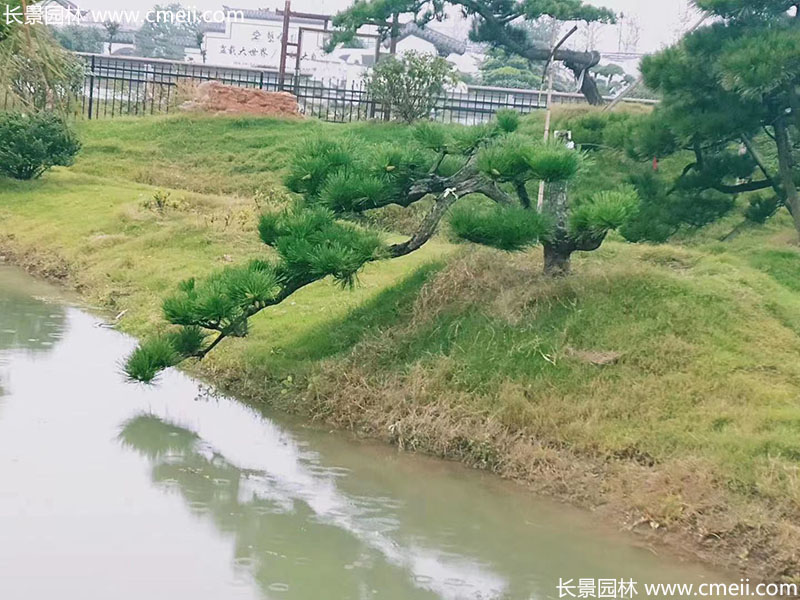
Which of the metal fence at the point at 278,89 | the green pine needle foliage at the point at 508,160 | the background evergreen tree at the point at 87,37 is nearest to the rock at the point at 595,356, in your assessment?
the green pine needle foliage at the point at 508,160

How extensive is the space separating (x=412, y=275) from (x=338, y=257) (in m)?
1.27

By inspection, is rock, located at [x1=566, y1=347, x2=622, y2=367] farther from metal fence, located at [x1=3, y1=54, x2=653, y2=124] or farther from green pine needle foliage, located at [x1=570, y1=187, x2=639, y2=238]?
metal fence, located at [x1=3, y1=54, x2=653, y2=124]

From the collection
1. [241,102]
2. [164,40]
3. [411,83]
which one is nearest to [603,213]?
[411,83]

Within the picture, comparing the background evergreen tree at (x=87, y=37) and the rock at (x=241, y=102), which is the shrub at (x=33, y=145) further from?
the background evergreen tree at (x=87, y=37)

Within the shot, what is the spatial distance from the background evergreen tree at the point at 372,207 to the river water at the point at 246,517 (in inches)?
21.7

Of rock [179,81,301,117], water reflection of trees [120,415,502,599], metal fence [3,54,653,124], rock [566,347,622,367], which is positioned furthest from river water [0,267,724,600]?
metal fence [3,54,653,124]

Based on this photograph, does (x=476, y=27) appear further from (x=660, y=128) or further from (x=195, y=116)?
(x=660, y=128)

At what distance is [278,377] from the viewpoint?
653 centimetres

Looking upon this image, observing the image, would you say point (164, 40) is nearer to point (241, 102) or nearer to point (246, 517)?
point (241, 102)

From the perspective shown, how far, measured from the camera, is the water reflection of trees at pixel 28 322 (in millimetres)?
7629

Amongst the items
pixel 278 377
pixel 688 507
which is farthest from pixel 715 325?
pixel 278 377

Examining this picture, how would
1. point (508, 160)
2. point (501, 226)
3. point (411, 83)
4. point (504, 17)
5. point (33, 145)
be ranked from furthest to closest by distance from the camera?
1. point (411, 83)
2. point (504, 17)
3. point (33, 145)
4. point (508, 160)
5. point (501, 226)

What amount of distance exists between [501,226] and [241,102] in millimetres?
10962
